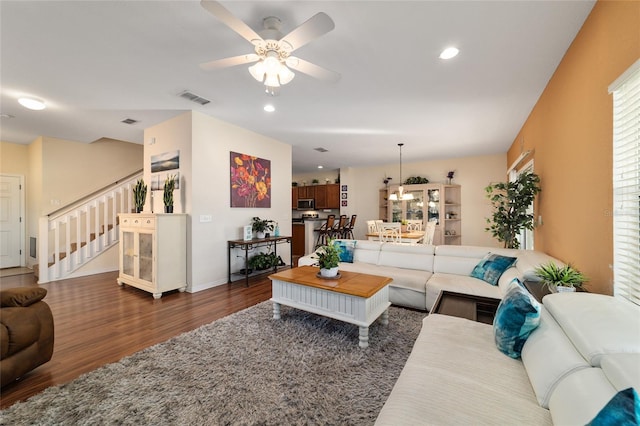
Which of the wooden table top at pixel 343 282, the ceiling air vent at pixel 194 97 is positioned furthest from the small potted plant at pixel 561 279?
the ceiling air vent at pixel 194 97

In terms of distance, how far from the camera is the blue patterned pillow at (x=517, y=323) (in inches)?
52.6

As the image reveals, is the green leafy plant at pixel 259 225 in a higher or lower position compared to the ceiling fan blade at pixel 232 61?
lower

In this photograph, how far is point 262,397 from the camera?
1.67 metres

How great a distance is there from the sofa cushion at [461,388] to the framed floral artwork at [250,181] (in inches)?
147

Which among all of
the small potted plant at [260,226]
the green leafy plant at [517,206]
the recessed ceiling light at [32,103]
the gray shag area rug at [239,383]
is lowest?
the gray shag area rug at [239,383]

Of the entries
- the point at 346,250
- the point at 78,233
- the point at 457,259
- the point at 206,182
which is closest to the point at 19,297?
the point at 206,182

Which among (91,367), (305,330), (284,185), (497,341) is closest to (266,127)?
(284,185)

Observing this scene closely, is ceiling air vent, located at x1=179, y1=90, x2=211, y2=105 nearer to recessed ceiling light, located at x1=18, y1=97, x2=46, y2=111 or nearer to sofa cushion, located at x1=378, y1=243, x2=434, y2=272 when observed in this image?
recessed ceiling light, located at x1=18, y1=97, x2=46, y2=111

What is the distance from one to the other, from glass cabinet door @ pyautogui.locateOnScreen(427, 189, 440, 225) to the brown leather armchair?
702 cm

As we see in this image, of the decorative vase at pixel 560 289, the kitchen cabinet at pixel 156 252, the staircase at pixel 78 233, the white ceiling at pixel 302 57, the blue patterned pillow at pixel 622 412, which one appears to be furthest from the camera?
the staircase at pixel 78 233

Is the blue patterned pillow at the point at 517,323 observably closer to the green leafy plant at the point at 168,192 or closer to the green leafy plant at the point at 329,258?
the green leafy plant at the point at 329,258

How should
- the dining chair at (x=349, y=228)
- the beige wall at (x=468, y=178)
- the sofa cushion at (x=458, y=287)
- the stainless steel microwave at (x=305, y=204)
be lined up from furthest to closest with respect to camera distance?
the stainless steel microwave at (x=305, y=204)
the dining chair at (x=349, y=228)
the beige wall at (x=468, y=178)
the sofa cushion at (x=458, y=287)

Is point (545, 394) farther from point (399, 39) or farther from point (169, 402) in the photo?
point (399, 39)

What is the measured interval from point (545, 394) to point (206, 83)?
366 centimetres
